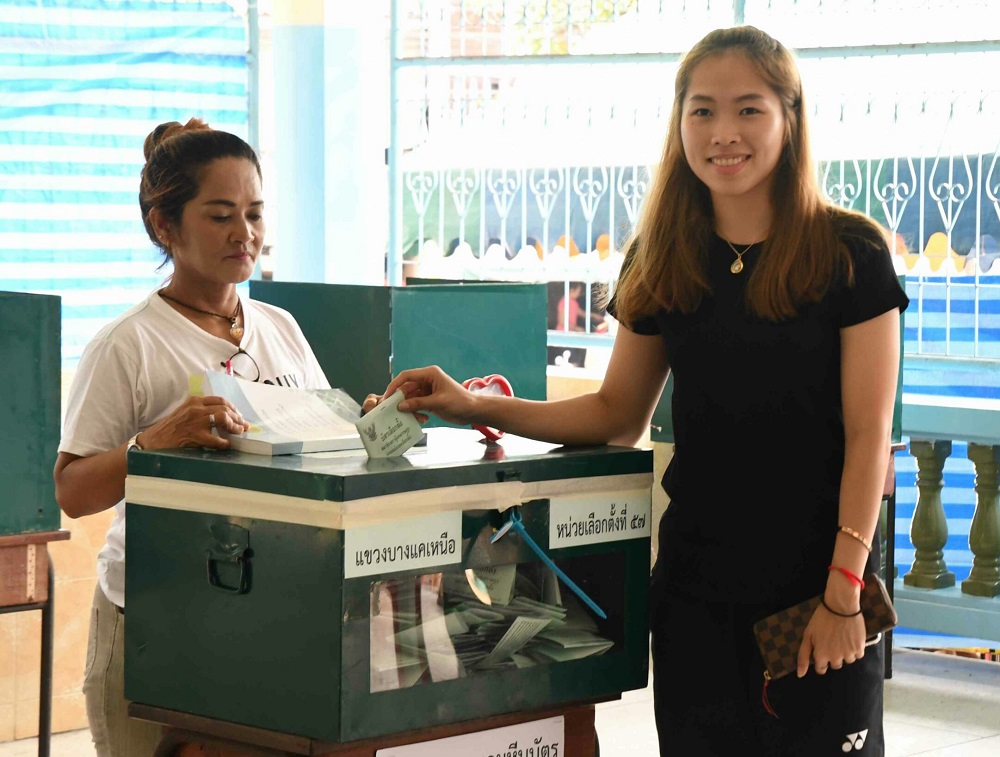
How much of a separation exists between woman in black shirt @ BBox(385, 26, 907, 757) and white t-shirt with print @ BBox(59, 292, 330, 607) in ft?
1.12

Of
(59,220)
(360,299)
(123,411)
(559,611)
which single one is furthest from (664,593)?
(59,220)

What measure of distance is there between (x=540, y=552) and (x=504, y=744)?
0.22 metres

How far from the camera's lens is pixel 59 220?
14.6 ft

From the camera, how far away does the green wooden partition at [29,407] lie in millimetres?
3035

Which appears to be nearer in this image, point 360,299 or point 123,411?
point 123,411

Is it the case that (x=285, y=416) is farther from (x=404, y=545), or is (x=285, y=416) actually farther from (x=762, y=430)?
(x=762, y=430)

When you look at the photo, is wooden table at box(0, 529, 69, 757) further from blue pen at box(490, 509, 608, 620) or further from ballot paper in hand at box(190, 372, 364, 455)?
blue pen at box(490, 509, 608, 620)

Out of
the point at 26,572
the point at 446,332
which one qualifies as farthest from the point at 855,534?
the point at 26,572

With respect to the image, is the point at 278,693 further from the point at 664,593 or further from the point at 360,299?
the point at 360,299

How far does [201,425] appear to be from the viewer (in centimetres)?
154

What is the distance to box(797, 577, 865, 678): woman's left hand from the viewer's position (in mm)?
1650

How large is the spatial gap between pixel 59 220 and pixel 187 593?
325 centimetres

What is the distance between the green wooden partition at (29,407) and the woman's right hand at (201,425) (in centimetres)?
158

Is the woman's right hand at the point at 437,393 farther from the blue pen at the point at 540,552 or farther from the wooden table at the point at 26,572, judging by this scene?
the wooden table at the point at 26,572
